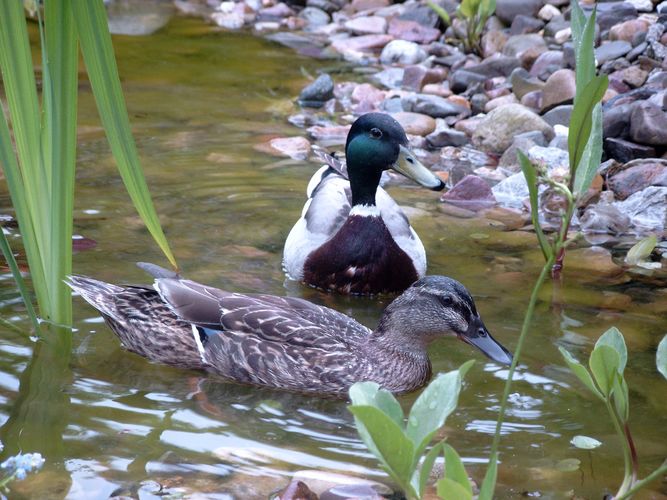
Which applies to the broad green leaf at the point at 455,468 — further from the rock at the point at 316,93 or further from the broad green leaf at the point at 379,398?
the rock at the point at 316,93

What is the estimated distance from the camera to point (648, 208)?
7285 millimetres

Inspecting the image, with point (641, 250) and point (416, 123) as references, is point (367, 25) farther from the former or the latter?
point (641, 250)

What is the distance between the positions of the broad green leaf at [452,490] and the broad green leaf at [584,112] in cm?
105

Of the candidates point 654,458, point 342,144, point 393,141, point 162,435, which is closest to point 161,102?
point 342,144

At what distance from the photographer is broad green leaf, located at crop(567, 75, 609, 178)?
3184 mm

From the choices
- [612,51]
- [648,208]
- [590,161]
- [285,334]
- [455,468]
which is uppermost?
[590,161]

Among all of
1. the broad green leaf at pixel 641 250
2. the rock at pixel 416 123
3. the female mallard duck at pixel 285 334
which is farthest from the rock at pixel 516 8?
the female mallard duck at pixel 285 334

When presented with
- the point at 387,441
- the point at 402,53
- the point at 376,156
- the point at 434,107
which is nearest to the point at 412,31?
the point at 402,53

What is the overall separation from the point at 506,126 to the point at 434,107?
109 cm

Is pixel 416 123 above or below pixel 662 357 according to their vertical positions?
below

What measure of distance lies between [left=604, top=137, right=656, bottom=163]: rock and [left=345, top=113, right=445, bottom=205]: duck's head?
2.22 metres

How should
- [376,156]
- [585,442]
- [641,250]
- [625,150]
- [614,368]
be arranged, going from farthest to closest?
1. [625,150]
2. [376,156]
3. [641,250]
4. [585,442]
5. [614,368]

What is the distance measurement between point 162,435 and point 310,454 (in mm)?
597

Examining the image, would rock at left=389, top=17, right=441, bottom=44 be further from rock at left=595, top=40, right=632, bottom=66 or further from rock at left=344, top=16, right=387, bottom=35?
rock at left=595, top=40, right=632, bottom=66
